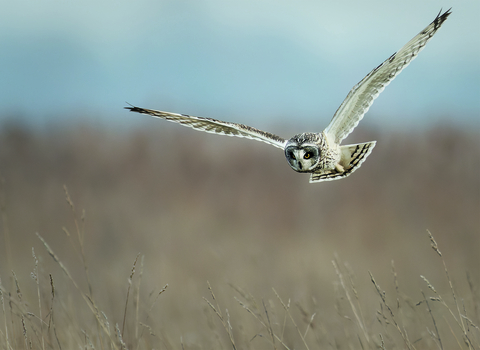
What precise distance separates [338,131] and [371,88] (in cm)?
34

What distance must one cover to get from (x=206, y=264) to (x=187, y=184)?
16.4ft

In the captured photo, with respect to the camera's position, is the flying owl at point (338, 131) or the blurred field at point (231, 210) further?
the blurred field at point (231, 210)

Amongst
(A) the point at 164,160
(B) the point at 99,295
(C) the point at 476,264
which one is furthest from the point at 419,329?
(A) the point at 164,160

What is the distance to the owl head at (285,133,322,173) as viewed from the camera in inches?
79.4

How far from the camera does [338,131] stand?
2588mm

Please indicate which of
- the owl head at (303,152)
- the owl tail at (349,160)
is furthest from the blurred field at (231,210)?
the owl head at (303,152)

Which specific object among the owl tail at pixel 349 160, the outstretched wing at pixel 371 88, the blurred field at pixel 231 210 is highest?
the outstretched wing at pixel 371 88

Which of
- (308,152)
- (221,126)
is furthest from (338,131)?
(221,126)

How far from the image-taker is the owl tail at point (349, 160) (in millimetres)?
2355

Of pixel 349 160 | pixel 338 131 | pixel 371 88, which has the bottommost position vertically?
pixel 349 160

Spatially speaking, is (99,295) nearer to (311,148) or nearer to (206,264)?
(206,264)

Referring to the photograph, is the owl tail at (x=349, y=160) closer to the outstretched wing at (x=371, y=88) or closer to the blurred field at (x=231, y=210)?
the outstretched wing at (x=371, y=88)

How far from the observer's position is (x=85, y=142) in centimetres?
→ 1498

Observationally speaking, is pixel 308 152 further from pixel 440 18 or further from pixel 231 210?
pixel 231 210
